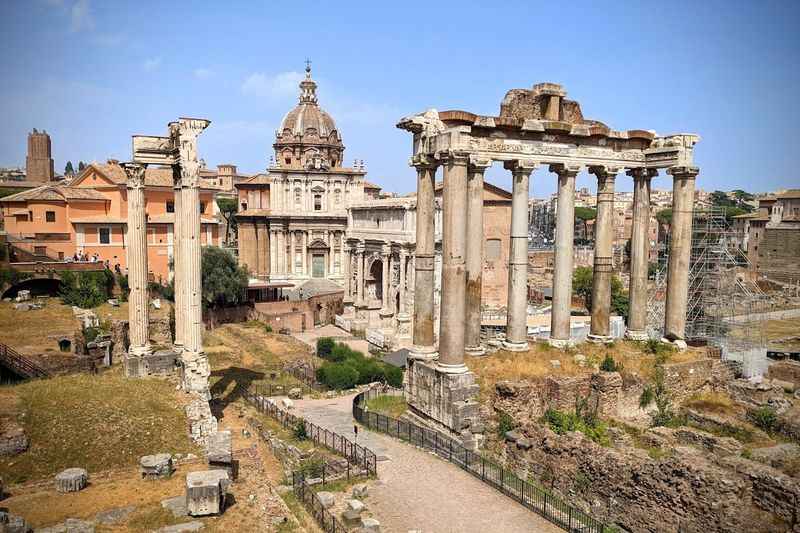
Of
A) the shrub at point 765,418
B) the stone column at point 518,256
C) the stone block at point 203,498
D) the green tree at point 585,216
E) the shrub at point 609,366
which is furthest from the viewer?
the green tree at point 585,216

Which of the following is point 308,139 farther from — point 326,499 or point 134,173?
point 326,499

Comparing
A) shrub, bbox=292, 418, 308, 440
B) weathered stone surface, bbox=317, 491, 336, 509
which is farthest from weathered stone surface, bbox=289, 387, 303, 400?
weathered stone surface, bbox=317, 491, 336, 509

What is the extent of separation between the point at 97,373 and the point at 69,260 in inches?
772

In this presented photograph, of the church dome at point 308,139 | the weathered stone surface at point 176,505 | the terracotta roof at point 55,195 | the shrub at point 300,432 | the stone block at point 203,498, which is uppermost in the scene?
the church dome at point 308,139

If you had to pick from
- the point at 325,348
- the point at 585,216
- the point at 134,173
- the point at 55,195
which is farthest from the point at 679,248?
the point at 585,216

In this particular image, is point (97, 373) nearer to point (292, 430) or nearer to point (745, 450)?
point (292, 430)

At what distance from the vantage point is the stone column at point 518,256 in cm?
1839

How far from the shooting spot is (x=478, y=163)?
17.8 meters

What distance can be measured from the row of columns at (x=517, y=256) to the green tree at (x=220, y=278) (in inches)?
1080

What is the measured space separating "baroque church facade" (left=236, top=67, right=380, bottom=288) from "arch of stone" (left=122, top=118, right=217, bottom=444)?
32950mm

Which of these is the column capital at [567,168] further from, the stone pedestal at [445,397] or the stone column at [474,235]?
the stone pedestal at [445,397]

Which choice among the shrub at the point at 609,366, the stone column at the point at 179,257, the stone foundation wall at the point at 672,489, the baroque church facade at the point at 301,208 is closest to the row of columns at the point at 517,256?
the shrub at the point at 609,366

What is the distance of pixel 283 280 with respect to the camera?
54438mm

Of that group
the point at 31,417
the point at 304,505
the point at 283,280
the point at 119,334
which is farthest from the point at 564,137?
the point at 283,280
